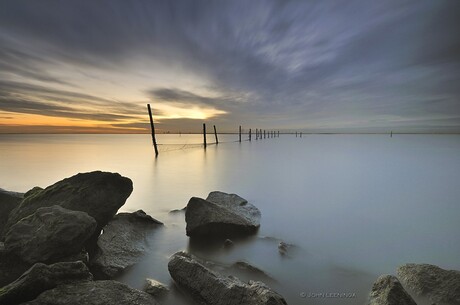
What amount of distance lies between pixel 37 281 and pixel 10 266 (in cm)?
144

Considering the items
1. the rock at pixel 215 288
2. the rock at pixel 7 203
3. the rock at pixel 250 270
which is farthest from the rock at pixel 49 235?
the rock at pixel 250 270

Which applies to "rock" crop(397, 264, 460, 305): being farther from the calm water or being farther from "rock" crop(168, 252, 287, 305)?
"rock" crop(168, 252, 287, 305)

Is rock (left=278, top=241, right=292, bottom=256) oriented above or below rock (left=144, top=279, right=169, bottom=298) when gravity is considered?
below

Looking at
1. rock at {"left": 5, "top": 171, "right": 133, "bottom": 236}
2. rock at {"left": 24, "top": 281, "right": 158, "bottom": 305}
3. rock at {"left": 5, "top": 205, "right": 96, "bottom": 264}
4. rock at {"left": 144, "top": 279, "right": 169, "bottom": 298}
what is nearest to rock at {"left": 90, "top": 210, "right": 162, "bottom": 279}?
rock at {"left": 5, "top": 171, "right": 133, "bottom": 236}

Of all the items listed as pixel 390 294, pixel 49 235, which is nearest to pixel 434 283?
pixel 390 294

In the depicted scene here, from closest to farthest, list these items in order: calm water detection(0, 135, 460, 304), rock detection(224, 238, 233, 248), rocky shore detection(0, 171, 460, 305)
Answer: rocky shore detection(0, 171, 460, 305) → calm water detection(0, 135, 460, 304) → rock detection(224, 238, 233, 248)

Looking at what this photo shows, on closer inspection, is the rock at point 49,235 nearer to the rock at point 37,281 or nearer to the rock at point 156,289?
the rock at point 37,281

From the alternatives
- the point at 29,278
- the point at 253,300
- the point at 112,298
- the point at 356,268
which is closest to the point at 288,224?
the point at 356,268

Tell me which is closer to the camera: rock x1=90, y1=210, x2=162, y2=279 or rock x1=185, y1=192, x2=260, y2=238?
rock x1=90, y1=210, x2=162, y2=279

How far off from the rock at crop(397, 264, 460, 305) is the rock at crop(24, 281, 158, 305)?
370 cm

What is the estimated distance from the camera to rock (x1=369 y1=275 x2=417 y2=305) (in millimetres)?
3217

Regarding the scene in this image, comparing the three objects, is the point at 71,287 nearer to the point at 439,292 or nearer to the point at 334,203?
the point at 439,292

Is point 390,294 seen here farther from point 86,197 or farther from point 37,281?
point 86,197

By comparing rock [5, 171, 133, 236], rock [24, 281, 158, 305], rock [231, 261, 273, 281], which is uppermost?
rock [5, 171, 133, 236]
